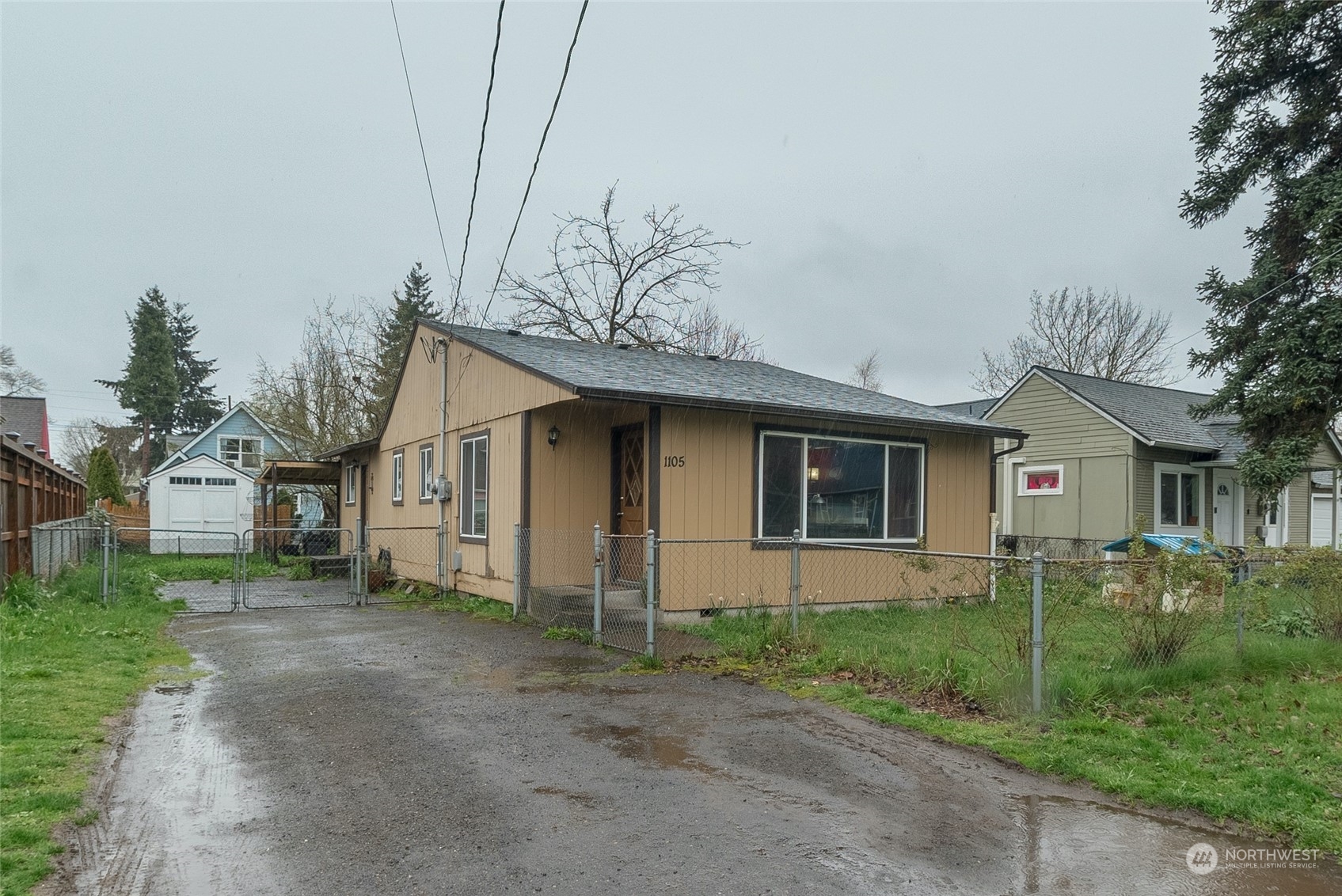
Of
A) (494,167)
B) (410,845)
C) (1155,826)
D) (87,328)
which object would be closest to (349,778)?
(410,845)

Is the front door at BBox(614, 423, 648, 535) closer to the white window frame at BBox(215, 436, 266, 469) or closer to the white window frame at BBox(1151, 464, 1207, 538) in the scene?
the white window frame at BBox(1151, 464, 1207, 538)

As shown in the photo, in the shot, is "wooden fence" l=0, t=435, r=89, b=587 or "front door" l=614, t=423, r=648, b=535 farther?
"front door" l=614, t=423, r=648, b=535

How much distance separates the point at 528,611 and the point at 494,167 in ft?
17.4

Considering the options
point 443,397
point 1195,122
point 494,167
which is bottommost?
point 443,397

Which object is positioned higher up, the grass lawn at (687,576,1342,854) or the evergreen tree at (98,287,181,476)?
the evergreen tree at (98,287,181,476)

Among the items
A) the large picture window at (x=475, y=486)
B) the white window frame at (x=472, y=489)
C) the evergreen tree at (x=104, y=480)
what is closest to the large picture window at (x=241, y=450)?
the evergreen tree at (x=104, y=480)

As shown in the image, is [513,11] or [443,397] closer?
[513,11]

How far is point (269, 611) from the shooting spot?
12297mm

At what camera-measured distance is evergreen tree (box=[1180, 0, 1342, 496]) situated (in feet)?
49.5

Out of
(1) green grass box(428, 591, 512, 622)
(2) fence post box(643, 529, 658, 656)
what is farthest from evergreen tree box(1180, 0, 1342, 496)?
(1) green grass box(428, 591, 512, 622)

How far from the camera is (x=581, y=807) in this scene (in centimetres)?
424

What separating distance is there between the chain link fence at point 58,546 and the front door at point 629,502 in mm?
6602

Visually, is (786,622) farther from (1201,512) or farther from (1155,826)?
(1201,512)

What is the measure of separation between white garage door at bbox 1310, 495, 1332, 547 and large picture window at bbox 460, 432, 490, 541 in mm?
24129
